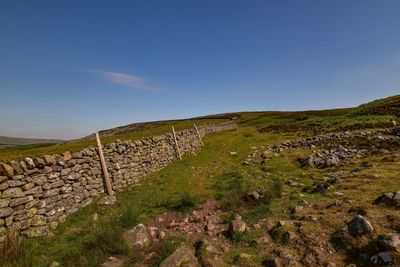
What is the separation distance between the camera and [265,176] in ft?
51.0

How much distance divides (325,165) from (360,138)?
27.9 ft

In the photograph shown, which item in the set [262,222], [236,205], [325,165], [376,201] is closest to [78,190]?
[236,205]

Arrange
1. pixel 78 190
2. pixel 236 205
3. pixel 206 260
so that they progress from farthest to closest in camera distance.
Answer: pixel 78 190 < pixel 236 205 < pixel 206 260

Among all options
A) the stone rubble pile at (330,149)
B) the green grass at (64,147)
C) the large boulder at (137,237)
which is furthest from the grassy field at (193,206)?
the green grass at (64,147)

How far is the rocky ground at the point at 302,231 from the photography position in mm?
6562

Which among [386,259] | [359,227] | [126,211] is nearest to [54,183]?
[126,211]

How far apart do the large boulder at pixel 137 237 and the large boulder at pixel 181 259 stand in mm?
Answer: 1480

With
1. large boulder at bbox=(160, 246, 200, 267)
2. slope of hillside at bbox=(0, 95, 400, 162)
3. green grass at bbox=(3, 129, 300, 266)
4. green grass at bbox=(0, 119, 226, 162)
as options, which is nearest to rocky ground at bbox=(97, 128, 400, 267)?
large boulder at bbox=(160, 246, 200, 267)

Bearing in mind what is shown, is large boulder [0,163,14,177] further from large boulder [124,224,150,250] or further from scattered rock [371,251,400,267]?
scattered rock [371,251,400,267]

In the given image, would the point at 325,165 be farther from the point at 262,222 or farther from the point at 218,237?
the point at 218,237

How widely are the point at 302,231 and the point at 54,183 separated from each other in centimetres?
952

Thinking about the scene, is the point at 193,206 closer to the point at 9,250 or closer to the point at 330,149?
the point at 9,250

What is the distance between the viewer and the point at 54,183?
1115 cm

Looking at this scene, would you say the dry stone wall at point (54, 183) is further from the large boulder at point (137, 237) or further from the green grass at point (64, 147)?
the green grass at point (64, 147)
